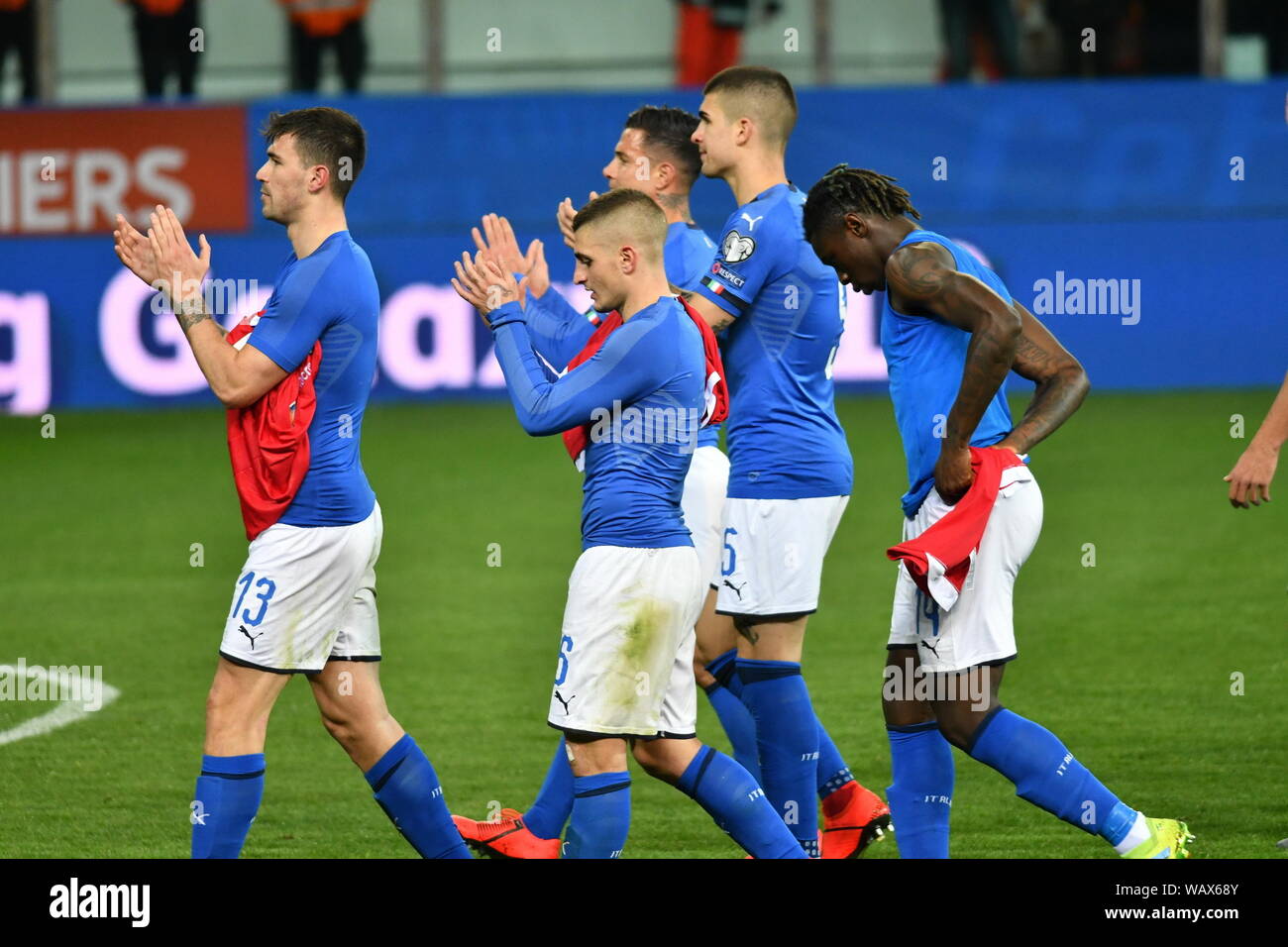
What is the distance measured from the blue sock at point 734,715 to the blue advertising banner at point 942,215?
10.7 metres

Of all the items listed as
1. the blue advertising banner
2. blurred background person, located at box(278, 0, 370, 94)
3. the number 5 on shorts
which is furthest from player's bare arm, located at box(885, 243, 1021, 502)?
blurred background person, located at box(278, 0, 370, 94)

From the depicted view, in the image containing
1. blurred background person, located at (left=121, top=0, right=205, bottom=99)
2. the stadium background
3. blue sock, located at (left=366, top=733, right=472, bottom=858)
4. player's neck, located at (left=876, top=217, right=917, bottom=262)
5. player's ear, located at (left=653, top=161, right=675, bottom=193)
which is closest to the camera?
player's neck, located at (left=876, top=217, right=917, bottom=262)

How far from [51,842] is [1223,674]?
194 inches

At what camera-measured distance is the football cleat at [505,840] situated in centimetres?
657

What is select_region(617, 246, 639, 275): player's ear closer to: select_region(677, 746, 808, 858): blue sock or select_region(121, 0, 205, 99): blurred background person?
select_region(677, 746, 808, 858): blue sock

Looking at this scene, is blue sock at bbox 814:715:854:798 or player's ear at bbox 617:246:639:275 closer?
player's ear at bbox 617:246:639:275

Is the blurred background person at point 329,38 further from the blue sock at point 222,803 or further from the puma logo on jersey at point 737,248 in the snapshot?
the blue sock at point 222,803

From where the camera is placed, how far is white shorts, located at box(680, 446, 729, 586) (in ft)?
22.1

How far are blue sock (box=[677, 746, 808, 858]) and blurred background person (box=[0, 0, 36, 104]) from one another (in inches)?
579

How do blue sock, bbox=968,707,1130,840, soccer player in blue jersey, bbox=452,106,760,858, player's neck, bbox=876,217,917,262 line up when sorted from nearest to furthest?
blue sock, bbox=968,707,1130,840 → player's neck, bbox=876,217,917,262 → soccer player in blue jersey, bbox=452,106,760,858

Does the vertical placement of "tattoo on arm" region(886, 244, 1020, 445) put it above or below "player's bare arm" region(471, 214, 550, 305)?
below

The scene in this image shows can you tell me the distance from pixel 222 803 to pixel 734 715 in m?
1.98

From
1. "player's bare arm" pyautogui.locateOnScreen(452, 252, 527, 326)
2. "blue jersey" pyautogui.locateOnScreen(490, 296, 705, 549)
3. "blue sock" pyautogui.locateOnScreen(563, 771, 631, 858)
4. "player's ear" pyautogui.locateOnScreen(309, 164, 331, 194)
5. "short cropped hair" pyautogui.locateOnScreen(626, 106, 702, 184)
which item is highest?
"short cropped hair" pyautogui.locateOnScreen(626, 106, 702, 184)

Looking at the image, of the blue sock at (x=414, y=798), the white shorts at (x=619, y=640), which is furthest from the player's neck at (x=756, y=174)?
the blue sock at (x=414, y=798)
